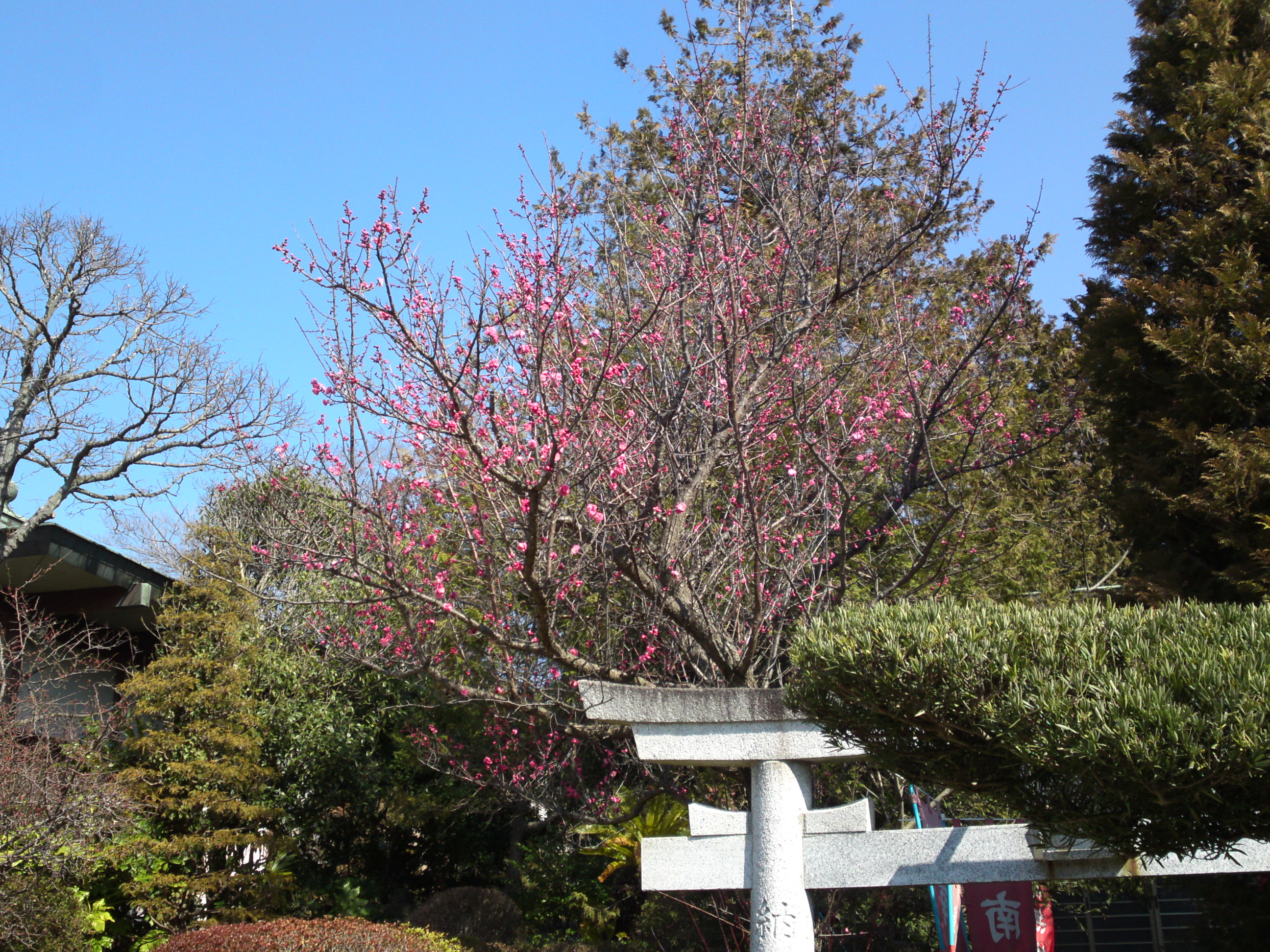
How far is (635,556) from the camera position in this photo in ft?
15.5

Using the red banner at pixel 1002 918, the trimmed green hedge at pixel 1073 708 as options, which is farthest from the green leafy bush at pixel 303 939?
the trimmed green hedge at pixel 1073 708

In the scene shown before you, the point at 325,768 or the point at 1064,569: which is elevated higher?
Result: the point at 1064,569

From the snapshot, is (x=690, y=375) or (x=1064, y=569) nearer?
(x=690, y=375)

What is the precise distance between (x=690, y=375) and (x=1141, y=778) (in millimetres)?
2845

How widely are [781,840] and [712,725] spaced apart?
618mm

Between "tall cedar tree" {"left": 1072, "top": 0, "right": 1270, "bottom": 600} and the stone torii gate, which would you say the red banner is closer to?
the stone torii gate

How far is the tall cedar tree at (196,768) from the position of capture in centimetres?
820

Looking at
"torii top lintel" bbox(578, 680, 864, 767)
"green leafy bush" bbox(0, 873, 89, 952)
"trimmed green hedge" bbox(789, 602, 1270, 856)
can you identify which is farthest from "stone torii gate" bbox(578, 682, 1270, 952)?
"green leafy bush" bbox(0, 873, 89, 952)

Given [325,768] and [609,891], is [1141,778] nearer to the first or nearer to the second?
[609,891]

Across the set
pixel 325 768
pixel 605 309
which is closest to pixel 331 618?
pixel 325 768

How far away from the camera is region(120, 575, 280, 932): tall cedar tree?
820 centimetres

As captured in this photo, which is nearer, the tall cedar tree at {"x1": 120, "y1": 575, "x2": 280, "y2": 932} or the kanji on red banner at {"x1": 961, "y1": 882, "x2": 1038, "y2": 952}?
the kanji on red banner at {"x1": 961, "y1": 882, "x2": 1038, "y2": 952}

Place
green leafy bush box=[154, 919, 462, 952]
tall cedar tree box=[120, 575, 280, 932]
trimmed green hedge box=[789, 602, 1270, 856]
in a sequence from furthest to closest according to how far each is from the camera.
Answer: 1. tall cedar tree box=[120, 575, 280, 932]
2. green leafy bush box=[154, 919, 462, 952]
3. trimmed green hedge box=[789, 602, 1270, 856]

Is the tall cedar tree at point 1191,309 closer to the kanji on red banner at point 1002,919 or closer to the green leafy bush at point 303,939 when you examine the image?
the kanji on red banner at point 1002,919
